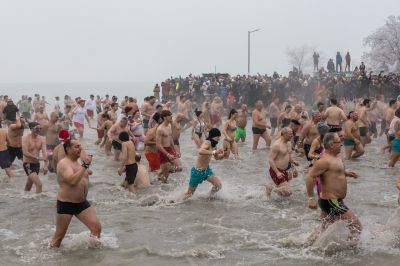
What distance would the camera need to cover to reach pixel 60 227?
21.9 feet

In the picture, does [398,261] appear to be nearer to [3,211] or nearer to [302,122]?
[3,211]

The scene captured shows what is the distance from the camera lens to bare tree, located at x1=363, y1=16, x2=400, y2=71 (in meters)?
46.1

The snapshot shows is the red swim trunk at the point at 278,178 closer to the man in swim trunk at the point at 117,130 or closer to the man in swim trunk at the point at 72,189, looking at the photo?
the man in swim trunk at the point at 72,189

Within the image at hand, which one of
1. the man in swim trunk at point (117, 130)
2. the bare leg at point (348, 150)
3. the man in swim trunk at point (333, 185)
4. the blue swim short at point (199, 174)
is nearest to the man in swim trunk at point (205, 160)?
the blue swim short at point (199, 174)

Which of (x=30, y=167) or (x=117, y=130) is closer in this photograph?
(x=30, y=167)

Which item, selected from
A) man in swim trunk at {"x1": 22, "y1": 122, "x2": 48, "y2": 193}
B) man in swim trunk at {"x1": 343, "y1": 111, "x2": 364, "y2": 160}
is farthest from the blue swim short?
man in swim trunk at {"x1": 343, "y1": 111, "x2": 364, "y2": 160}

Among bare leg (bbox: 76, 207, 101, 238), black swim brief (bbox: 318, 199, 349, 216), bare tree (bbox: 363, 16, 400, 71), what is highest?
bare tree (bbox: 363, 16, 400, 71)

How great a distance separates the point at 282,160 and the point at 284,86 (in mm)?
18249

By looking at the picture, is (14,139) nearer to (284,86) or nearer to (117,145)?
(117,145)

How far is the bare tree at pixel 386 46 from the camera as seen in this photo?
46.1 metres

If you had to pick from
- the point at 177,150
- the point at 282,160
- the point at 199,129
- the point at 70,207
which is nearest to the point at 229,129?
the point at 199,129

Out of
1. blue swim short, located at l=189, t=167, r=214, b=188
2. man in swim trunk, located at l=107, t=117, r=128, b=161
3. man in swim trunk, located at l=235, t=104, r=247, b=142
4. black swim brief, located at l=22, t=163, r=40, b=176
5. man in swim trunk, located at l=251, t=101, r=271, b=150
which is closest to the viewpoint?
blue swim short, located at l=189, t=167, r=214, b=188

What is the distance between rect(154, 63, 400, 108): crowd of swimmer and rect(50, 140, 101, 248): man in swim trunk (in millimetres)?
17150

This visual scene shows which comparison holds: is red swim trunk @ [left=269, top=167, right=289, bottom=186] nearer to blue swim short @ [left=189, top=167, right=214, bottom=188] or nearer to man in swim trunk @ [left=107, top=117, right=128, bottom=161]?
blue swim short @ [left=189, top=167, right=214, bottom=188]
